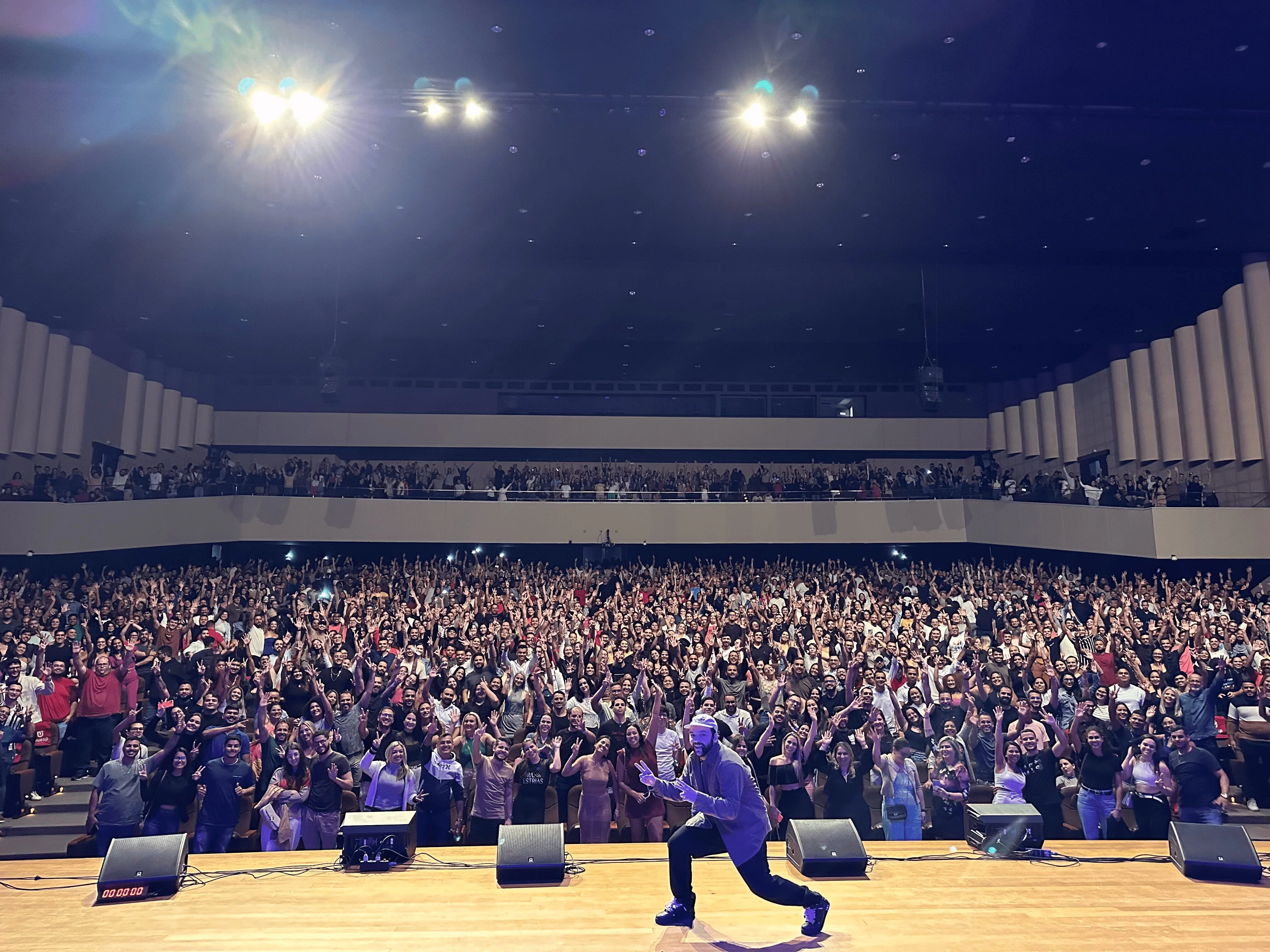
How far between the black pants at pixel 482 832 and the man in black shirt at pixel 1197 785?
5021 millimetres

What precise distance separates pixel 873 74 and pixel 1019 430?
16254 millimetres

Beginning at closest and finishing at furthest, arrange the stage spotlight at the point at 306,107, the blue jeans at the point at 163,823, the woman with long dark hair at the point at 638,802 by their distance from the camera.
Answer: the blue jeans at the point at 163,823 < the woman with long dark hair at the point at 638,802 < the stage spotlight at the point at 306,107

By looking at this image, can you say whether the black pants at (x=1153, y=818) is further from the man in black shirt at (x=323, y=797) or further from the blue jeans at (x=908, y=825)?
the man in black shirt at (x=323, y=797)

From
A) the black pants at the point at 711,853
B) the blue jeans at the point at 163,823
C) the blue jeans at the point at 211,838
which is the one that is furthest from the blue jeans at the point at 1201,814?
the blue jeans at the point at 163,823

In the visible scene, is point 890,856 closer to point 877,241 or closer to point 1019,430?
point 877,241

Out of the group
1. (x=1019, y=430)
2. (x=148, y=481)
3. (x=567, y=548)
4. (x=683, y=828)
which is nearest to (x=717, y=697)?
(x=683, y=828)

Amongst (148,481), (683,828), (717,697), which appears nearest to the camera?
(683,828)

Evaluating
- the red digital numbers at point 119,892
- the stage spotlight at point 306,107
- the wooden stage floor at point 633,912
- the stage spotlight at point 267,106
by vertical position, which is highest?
the stage spotlight at point 306,107

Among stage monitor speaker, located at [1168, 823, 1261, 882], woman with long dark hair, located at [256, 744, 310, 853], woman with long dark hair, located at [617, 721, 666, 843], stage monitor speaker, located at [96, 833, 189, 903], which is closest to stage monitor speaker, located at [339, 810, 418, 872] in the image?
woman with long dark hair, located at [256, 744, 310, 853]

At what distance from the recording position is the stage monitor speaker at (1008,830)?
5.27 metres

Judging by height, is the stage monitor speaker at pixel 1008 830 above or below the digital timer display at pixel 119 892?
above

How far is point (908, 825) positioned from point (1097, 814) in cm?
146

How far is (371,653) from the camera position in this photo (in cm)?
971

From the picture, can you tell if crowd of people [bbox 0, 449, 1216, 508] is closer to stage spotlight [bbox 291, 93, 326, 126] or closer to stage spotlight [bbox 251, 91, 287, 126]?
stage spotlight [bbox 251, 91, 287, 126]
